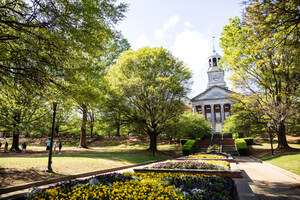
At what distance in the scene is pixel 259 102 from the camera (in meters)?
19.5

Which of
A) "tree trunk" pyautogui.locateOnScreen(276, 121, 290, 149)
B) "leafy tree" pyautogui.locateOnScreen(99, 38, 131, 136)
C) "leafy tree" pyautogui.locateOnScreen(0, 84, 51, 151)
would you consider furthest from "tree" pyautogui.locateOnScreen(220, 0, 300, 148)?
"leafy tree" pyautogui.locateOnScreen(0, 84, 51, 151)

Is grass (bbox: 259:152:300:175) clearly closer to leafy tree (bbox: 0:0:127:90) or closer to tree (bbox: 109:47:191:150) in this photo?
tree (bbox: 109:47:191:150)

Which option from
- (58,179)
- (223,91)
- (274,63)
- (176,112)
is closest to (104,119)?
(176,112)

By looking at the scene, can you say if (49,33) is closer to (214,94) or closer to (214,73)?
(214,94)

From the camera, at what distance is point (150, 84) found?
2038 cm

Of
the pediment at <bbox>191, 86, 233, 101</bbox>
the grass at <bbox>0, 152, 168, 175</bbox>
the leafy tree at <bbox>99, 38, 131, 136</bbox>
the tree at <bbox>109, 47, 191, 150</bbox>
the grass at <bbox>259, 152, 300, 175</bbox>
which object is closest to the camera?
the grass at <bbox>0, 152, 168, 175</bbox>

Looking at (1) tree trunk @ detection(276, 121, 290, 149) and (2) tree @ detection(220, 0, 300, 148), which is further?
(1) tree trunk @ detection(276, 121, 290, 149)

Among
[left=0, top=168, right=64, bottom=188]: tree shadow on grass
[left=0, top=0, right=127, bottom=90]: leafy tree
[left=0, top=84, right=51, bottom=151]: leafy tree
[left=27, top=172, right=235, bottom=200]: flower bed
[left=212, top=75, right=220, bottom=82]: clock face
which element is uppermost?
[left=212, top=75, right=220, bottom=82]: clock face

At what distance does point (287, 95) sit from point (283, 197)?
52.2 ft

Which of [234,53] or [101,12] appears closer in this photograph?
[101,12]

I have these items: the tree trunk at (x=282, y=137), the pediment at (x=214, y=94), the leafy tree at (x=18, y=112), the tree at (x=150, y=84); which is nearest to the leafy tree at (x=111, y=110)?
the tree at (x=150, y=84)

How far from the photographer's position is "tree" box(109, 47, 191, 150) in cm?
2014

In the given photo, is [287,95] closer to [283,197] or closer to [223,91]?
[283,197]

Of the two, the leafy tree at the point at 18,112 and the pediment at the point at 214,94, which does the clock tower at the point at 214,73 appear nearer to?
the pediment at the point at 214,94
